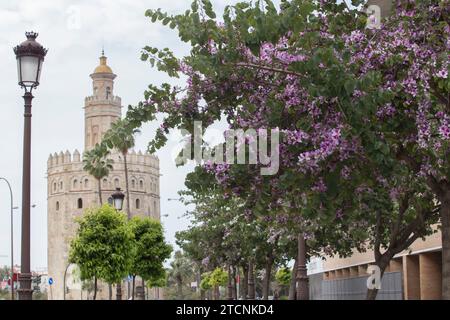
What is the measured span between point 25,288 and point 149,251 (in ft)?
94.2

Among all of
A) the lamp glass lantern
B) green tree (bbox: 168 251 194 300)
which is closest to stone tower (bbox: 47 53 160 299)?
green tree (bbox: 168 251 194 300)

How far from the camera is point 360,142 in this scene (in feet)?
38.0

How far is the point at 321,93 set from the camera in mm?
11039

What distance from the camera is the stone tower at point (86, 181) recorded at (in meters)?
127

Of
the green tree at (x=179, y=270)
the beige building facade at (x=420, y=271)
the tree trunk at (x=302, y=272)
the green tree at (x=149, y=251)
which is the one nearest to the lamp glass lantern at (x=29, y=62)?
the tree trunk at (x=302, y=272)

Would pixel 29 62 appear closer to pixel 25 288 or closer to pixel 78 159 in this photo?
pixel 25 288

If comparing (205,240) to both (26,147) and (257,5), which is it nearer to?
(26,147)

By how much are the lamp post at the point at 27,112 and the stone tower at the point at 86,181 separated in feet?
369

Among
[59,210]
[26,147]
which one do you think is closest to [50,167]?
[59,210]

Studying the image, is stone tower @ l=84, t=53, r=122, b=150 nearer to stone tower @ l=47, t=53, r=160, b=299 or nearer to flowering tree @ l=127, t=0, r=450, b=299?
stone tower @ l=47, t=53, r=160, b=299

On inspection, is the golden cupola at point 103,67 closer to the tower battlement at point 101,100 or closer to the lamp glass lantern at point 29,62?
the tower battlement at point 101,100

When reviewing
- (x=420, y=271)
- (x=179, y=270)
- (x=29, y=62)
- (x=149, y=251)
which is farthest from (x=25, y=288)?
(x=179, y=270)
